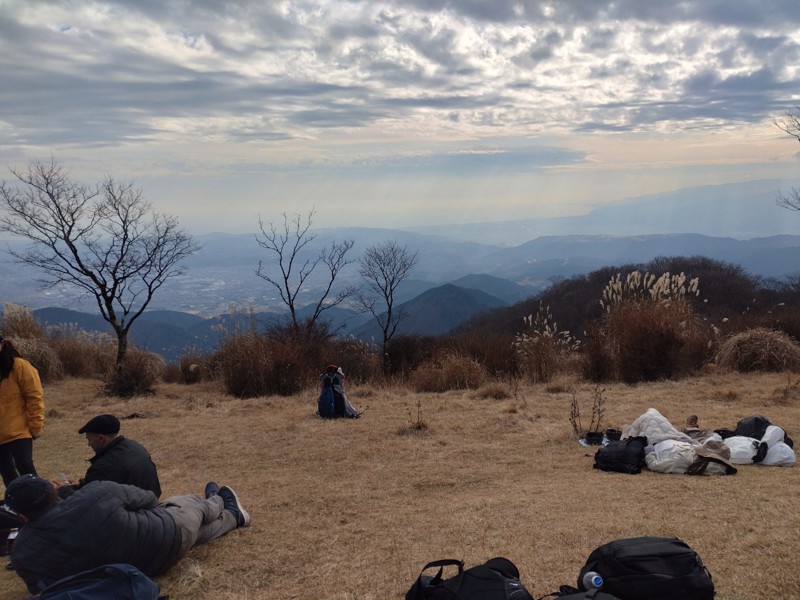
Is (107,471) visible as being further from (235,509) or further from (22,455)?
(22,455)

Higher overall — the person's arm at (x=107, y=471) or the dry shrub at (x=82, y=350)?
the person's arm at (x=107, y=471)

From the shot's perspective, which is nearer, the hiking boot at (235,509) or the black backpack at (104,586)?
the black backpack at (104,586)

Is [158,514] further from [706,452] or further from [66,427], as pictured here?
[66,427]

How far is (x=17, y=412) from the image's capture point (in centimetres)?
547

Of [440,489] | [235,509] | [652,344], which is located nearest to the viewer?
[235,509]

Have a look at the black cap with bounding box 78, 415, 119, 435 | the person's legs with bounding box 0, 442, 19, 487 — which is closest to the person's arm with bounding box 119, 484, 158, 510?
the black cap with bounding box 78, 415, 119, 435

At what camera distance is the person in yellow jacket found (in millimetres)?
5418

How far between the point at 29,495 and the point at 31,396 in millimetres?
2260

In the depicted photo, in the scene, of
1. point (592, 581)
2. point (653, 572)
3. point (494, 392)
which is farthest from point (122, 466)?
point (494, 392)

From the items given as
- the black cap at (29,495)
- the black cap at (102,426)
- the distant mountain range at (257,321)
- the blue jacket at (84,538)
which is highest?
the black cap at (102,426)

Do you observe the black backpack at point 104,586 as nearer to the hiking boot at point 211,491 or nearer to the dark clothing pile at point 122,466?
the dark clothing pile at point 122,466

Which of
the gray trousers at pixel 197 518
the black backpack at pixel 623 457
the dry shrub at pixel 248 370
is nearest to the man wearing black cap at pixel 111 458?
the gray trousers at pixel 197 518

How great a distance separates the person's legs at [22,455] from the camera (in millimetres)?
5473

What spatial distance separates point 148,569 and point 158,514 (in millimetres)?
344
